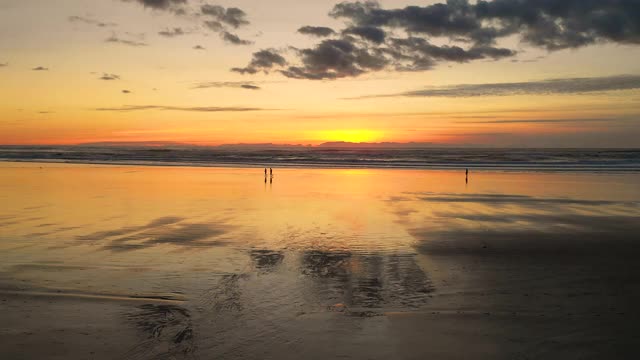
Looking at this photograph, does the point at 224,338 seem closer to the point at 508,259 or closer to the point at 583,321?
the point at 583,321

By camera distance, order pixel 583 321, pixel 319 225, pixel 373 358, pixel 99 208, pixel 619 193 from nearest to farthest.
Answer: pixel 373 358, pixel 583 321, pixel 319 225, pixel 99 208, pixel 619 193

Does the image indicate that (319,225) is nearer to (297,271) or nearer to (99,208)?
(297,271)

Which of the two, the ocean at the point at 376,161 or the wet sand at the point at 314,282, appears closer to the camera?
the wet sand at the point at 314,282

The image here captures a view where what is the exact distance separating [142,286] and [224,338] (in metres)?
3.37

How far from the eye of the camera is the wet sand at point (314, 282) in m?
7.48

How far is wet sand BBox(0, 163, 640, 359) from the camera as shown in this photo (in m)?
7.48

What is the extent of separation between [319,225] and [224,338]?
34.9ft

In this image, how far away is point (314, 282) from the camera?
35.0 feet

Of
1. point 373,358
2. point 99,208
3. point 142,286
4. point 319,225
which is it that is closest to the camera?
point 373,358

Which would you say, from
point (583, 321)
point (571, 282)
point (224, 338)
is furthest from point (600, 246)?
point (224, 338)

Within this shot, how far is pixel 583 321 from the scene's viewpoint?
8.47 meters

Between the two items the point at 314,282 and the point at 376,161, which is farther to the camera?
the point at 376,161

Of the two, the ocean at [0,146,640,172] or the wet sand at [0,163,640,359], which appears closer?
the wet sand at [0,163,640,359]

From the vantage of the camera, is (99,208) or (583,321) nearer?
(583,321)
